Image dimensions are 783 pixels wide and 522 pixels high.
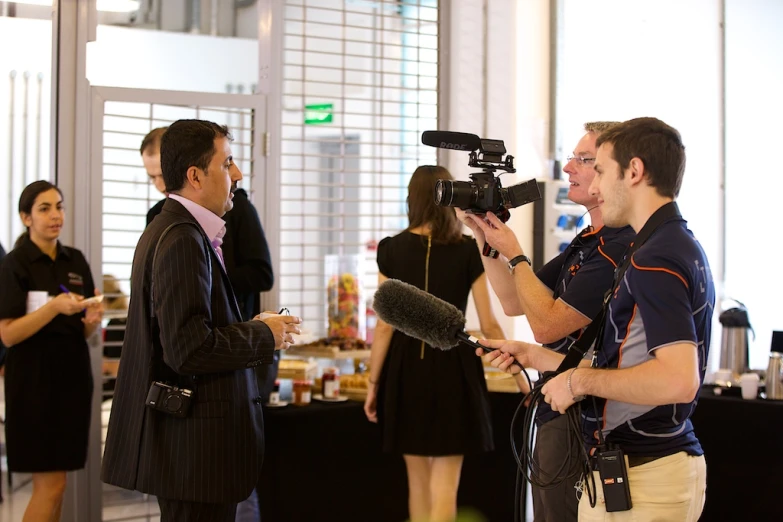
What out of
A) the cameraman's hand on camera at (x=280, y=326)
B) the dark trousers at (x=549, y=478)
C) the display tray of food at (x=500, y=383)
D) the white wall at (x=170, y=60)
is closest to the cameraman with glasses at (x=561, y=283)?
the dark trousers at (x=549, y=478)

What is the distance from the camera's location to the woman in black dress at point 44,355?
3.46 meters

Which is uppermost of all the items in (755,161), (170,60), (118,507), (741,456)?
(170,60)

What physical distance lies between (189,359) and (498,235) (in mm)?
919

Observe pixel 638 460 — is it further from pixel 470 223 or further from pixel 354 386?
pixel 354 386

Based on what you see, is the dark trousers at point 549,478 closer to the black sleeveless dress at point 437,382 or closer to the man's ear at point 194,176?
the black sleeveless dress at point 437,382

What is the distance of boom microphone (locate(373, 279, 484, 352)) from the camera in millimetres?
2365

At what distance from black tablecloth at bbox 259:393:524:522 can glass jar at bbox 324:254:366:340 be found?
0.51 metres

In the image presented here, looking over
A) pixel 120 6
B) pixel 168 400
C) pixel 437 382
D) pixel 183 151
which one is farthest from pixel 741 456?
pixel 120 6

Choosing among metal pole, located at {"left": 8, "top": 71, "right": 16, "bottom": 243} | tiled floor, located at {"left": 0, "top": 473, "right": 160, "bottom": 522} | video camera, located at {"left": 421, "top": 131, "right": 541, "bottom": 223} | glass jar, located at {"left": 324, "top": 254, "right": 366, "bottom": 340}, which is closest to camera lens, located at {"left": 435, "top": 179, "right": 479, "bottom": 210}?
video camera, located at {"left": 421, "top": 131, "right": 541, "bottom": 223}

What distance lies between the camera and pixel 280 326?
2.29m

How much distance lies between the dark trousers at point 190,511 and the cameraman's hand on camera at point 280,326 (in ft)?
1.47

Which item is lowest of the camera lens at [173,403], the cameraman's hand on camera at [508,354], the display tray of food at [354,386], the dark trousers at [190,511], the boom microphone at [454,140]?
the dark trousers at [190,511]

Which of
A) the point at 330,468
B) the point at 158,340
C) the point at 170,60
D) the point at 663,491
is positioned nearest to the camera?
the point at 663,491

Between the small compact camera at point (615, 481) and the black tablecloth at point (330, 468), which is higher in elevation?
the small compact camera at point (615, 481)
